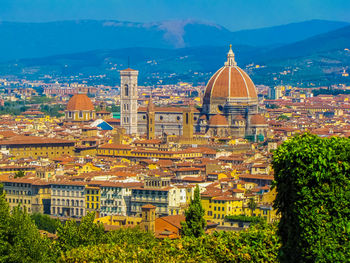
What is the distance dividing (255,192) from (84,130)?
44.1m

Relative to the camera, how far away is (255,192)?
160 ft

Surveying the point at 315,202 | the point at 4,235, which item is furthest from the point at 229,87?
the point at 315,202

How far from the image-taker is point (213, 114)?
95.1 m

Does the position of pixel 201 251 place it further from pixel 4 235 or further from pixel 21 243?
pixel 4 235

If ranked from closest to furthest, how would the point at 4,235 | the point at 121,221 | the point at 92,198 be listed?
the point at 4,235 < the point at 121,221 < the point at 92,198

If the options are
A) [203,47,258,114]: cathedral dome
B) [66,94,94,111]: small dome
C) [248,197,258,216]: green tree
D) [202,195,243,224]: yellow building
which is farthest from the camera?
[66,94,94,111]: small dome

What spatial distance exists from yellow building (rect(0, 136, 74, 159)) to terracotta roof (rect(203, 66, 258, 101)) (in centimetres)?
2291

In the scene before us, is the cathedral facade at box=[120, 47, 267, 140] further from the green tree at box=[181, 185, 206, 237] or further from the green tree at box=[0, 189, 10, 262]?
the green tree at box=[0, 189, 10, 262]

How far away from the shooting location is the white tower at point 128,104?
9912cm

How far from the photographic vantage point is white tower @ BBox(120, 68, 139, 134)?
3903 inches

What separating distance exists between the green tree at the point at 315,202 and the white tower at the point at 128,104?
280 feet

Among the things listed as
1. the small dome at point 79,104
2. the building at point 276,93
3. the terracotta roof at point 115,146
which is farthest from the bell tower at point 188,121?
the building at point 276,93

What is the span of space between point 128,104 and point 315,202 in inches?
3438

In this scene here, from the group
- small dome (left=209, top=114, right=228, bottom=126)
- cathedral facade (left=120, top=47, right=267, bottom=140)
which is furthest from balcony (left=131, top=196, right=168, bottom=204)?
small dome (left=209, top=114, right=228, bottom=126)
